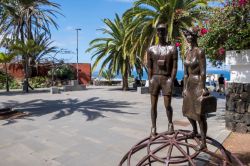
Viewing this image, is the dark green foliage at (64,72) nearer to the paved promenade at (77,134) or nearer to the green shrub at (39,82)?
the green shrub at (39,82)

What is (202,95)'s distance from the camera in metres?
4.44

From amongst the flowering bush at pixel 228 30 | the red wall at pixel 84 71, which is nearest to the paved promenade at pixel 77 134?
the flowering bush at pixel 228 30

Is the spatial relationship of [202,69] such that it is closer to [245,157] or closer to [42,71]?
[245,157]

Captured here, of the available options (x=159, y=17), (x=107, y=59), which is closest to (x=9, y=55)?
(x=107, y=59)

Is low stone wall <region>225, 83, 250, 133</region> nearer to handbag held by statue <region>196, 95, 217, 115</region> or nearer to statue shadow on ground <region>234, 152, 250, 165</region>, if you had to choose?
statue shadow on ground <region>234, 152, 250, 165</region>

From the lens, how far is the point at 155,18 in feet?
54.2

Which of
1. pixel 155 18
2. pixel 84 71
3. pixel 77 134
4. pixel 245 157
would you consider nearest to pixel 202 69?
pixel 245 157

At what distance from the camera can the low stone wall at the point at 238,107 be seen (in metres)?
8.23

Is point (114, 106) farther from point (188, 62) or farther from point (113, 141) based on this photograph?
point (188, 62)

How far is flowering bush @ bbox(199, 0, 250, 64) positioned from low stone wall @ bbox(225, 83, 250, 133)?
116cm

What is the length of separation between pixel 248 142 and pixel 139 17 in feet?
38.6

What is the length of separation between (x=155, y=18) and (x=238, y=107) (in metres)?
9.35

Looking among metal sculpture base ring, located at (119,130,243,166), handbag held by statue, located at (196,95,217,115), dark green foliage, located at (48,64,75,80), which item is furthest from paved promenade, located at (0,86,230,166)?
dark green foliage, located at (48,64,75,80)

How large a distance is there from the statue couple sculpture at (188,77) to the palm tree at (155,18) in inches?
443
